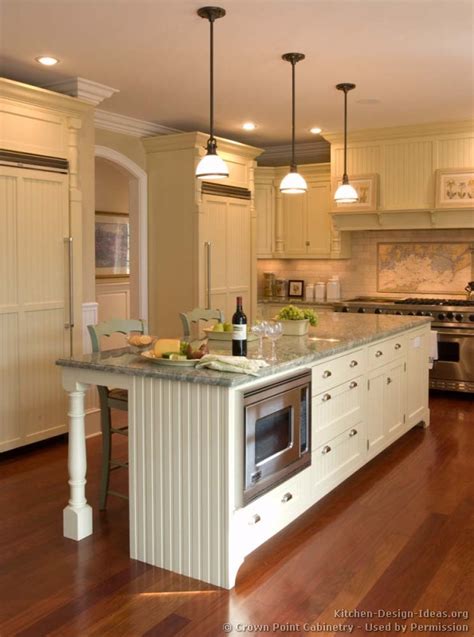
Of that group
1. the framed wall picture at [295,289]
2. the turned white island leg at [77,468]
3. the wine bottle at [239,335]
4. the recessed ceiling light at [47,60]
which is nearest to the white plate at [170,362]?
the wine bottle at [239,335]

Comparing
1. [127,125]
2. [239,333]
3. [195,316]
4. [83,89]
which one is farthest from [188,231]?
[239,333]

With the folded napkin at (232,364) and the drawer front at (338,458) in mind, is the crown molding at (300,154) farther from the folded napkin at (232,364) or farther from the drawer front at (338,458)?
the folded napkin at (232,364)

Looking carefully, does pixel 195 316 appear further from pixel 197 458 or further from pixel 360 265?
pixel 360 265

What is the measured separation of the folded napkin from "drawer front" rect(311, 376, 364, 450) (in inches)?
26.7

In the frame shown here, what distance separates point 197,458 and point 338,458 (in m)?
1.29

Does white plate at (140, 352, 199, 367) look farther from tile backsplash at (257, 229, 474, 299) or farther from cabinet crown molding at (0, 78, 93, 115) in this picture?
tile backsplash at (257, 229, 474, 299)

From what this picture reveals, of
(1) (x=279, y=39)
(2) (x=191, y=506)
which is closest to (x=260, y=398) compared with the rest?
(2) (x=191, y=506)

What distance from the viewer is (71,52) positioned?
432 cm

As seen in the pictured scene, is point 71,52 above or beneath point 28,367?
above

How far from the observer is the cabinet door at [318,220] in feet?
24.9

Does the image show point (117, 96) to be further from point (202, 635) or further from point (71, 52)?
point (202, 635)

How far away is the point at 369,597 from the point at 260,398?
930mm

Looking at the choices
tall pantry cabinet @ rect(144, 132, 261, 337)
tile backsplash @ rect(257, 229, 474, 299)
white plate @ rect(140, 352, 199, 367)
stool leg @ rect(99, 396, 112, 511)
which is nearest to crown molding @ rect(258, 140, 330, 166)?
tile backsplash @ rect(257, 229, 474, 299)

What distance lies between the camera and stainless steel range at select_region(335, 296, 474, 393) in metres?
6.39
